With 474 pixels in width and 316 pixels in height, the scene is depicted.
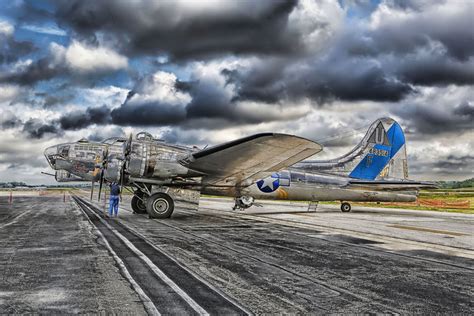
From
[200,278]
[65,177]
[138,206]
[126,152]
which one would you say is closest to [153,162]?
[126,152]

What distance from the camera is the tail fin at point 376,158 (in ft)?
95.8

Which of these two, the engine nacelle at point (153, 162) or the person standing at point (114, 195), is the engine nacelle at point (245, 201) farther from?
the person standing at point (114, 195)

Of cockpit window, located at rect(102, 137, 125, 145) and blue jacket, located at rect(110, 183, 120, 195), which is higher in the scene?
cockpit window, located at rect(102, 137, 125, 145)

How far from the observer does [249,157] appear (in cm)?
1745

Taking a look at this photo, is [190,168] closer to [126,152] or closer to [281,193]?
[126,152]

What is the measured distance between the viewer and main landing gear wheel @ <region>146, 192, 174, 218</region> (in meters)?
18.3

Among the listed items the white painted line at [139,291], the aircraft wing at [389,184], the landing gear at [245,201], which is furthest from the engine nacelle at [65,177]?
the aircraft wing at [389,184]

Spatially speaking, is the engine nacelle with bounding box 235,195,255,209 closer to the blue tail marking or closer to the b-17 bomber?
the b-17 bomber

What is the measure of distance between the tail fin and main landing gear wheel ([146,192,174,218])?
12886 millimetres

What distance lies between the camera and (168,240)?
10844 millimetres

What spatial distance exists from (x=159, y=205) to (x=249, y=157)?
498cm

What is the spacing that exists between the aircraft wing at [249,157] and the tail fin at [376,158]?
9809 millimetres

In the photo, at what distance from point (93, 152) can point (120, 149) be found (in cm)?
136

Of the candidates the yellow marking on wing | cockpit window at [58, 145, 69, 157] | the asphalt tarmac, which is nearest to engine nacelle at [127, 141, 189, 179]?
cockpit window at [58, 145, 69, 157]
